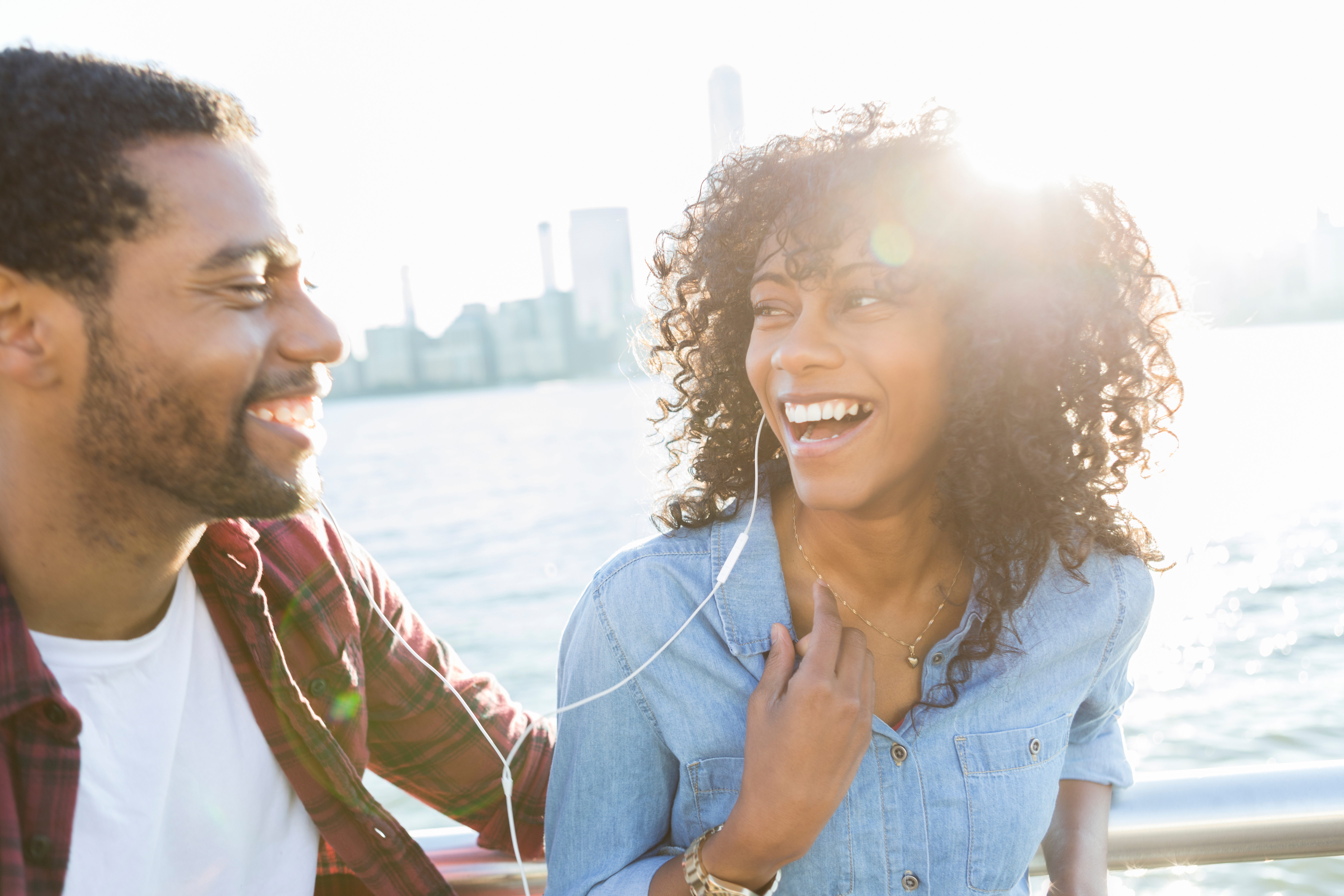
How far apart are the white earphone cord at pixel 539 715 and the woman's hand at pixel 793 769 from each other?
0.73 ft

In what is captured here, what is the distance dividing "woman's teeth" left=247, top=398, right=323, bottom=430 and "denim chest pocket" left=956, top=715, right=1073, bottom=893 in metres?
1.32

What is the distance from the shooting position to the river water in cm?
661

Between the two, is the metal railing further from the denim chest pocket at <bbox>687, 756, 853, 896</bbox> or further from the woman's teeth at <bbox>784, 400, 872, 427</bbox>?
the woman's teeth at <bbox>784, 400, 872, 427</bbox>

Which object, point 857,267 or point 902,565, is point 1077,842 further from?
point 857,267

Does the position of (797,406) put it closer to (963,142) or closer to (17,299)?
(963,142)

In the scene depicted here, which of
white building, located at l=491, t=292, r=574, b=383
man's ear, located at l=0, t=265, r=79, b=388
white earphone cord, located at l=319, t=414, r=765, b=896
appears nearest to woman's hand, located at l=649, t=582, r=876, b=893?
white earphone cord, located at l=319, t=414, r=765, b=896

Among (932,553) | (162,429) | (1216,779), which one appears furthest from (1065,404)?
(162,429)

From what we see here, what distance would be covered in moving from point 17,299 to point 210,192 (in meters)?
0.34

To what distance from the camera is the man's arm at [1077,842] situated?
6.12 feet

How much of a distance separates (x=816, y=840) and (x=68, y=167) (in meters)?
1.67

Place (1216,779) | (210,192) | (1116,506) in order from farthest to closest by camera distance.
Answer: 1. (1116,506)
2. (210,192)
3. (1216,779)

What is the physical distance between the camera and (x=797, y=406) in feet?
6.03

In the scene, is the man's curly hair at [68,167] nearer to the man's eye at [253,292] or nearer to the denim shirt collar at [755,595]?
the man's eye at [253,292]

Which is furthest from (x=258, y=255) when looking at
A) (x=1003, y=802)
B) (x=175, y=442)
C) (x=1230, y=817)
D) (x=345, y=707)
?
(x=1230, y=817)
